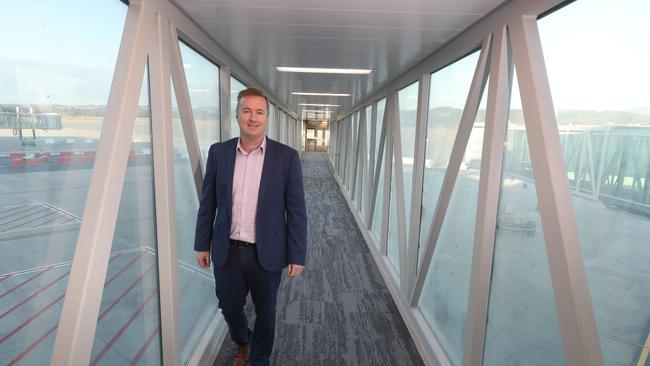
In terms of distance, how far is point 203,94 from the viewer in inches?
95.7

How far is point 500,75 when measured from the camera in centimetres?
158

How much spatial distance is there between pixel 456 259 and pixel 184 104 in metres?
1.85

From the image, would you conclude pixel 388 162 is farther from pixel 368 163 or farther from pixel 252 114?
pixel 252 114

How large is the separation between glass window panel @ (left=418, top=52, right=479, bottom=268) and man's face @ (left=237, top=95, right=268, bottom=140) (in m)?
1.20

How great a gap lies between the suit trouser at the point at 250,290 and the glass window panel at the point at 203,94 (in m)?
0.78

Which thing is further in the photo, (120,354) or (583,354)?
(120,354)

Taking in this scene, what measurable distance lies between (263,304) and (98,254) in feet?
3.57

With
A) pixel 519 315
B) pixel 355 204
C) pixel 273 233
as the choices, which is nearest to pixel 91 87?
pixel 273 233

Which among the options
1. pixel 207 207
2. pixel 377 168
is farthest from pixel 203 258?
pixel 377 168

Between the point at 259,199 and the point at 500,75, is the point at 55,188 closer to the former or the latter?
the point at 259,199

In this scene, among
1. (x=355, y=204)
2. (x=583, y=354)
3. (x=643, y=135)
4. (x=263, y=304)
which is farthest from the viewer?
(x=355, y=204)

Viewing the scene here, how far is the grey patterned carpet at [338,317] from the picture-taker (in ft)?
8.14

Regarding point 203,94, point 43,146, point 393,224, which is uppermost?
point 203,94

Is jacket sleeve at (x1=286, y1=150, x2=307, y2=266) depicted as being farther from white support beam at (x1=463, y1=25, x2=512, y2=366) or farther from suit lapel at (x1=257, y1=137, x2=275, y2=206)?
white support beam at (x1=463, y1=25, x2=512, y2=366)
